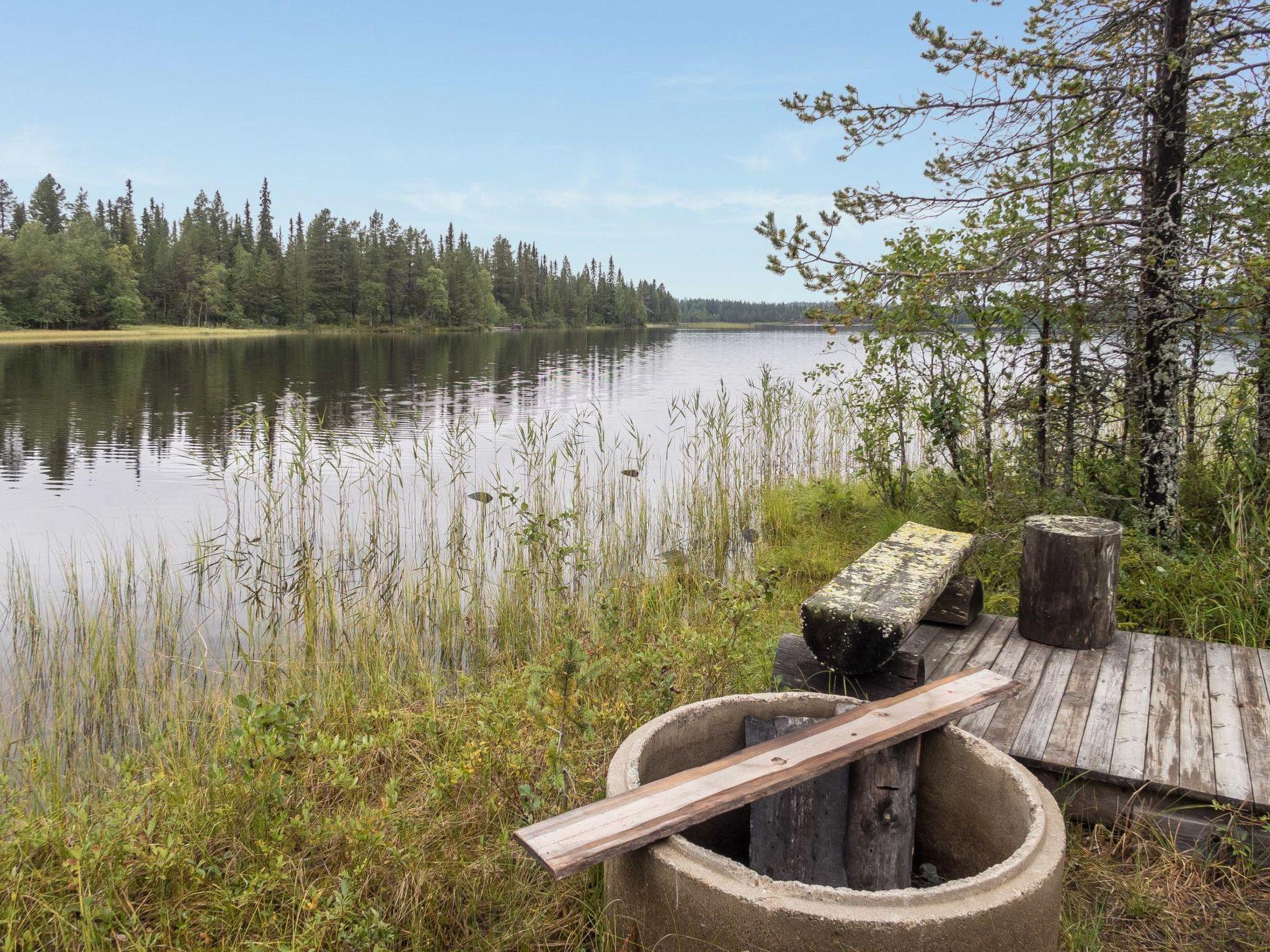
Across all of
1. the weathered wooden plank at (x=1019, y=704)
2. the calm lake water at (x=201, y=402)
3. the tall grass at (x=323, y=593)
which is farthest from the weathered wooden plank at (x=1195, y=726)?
the calm lake water at (x=201, y=402)

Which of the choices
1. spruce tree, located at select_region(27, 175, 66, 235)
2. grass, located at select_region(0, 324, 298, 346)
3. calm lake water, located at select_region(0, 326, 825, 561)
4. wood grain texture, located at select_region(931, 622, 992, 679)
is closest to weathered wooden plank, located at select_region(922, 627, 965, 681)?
wood grain texture, located at select_region(931, 622, 992, 679)

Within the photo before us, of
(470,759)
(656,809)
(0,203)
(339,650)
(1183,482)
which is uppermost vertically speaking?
(0,203)

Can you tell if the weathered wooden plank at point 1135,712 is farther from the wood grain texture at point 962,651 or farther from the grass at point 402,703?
the wood grain texture at point 962,651

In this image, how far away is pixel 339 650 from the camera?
5441mm

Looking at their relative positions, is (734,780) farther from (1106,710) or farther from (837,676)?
(1106,710)

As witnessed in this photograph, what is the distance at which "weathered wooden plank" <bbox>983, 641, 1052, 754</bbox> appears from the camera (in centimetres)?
301

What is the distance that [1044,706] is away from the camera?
10.7 ft

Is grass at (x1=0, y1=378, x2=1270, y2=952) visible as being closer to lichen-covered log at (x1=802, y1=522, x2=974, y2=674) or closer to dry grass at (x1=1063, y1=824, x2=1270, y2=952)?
dry grass at (x1=1063, y1=824, x2=1270, y2=952)

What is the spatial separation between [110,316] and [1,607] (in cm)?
6647

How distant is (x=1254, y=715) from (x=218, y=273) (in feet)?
244

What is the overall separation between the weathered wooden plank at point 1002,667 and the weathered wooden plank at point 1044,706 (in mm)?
116

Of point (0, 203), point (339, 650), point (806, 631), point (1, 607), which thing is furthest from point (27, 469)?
point (0, 203)

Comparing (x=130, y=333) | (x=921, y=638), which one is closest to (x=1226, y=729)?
(x=921, y=638)

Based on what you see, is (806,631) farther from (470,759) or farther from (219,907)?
(219,907)
